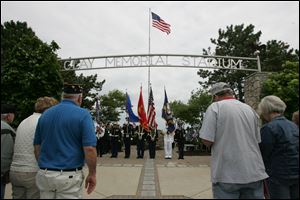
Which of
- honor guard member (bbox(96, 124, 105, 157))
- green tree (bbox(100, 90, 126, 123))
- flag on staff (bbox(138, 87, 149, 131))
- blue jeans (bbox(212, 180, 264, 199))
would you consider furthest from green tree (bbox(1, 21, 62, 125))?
green tree (bbox(100, 90, 126, 123))

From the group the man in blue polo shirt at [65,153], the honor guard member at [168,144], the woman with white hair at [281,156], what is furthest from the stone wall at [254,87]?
the man in blue polo shirt at [65,153]

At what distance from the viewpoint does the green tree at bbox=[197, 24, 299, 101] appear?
119ft

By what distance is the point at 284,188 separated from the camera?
11.6 feet

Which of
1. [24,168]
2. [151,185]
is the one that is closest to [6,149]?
[24,168]

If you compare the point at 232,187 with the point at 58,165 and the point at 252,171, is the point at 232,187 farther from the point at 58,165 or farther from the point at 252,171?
the point at 58,165

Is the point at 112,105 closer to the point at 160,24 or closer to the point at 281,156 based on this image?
the point at 160,24

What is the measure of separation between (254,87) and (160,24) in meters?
6.74

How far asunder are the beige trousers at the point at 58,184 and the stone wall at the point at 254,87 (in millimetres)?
13732

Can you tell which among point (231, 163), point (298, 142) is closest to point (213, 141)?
point (231, 163)

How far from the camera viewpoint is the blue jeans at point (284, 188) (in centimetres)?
352

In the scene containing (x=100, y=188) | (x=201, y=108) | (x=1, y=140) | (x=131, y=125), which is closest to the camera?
(x=1, y=140)

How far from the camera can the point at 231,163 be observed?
3273mm

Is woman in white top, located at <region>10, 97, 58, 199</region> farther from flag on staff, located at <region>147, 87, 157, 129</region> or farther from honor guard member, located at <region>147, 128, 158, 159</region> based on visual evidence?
flag on staff, located at <region>147, 87, 157, 129</region>

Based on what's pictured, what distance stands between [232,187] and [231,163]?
0.76ft
